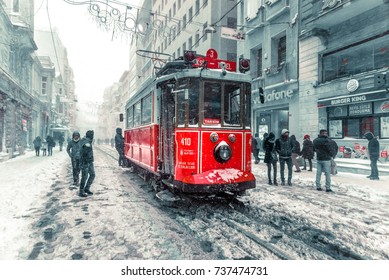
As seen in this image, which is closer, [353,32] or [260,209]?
[260,209]

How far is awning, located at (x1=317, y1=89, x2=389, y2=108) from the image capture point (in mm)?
11312

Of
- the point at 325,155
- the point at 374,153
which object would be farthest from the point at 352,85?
the point at 325,155

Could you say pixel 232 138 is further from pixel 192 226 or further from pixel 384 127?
Result: pixel 384 127

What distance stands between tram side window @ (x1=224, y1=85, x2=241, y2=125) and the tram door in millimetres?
1262

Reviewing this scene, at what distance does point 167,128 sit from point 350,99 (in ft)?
32.4

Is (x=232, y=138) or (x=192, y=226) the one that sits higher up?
(x=232, y=138)

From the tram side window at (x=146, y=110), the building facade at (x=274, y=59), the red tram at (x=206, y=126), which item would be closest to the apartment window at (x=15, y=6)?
the building facade at (x=274, y=59)

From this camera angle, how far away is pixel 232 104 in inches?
250

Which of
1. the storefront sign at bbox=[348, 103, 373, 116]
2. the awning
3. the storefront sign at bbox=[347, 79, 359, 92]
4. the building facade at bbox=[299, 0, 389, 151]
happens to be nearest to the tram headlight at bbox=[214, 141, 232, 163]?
the building facade at bbox=[299, 0, 389, 151]

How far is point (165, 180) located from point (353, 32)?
38.5ft

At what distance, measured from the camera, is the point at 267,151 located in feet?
32.2

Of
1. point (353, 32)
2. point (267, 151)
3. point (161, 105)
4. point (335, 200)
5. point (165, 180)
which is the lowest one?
point (335, 200)

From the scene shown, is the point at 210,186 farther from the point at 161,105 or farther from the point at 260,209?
the point at 161,105
